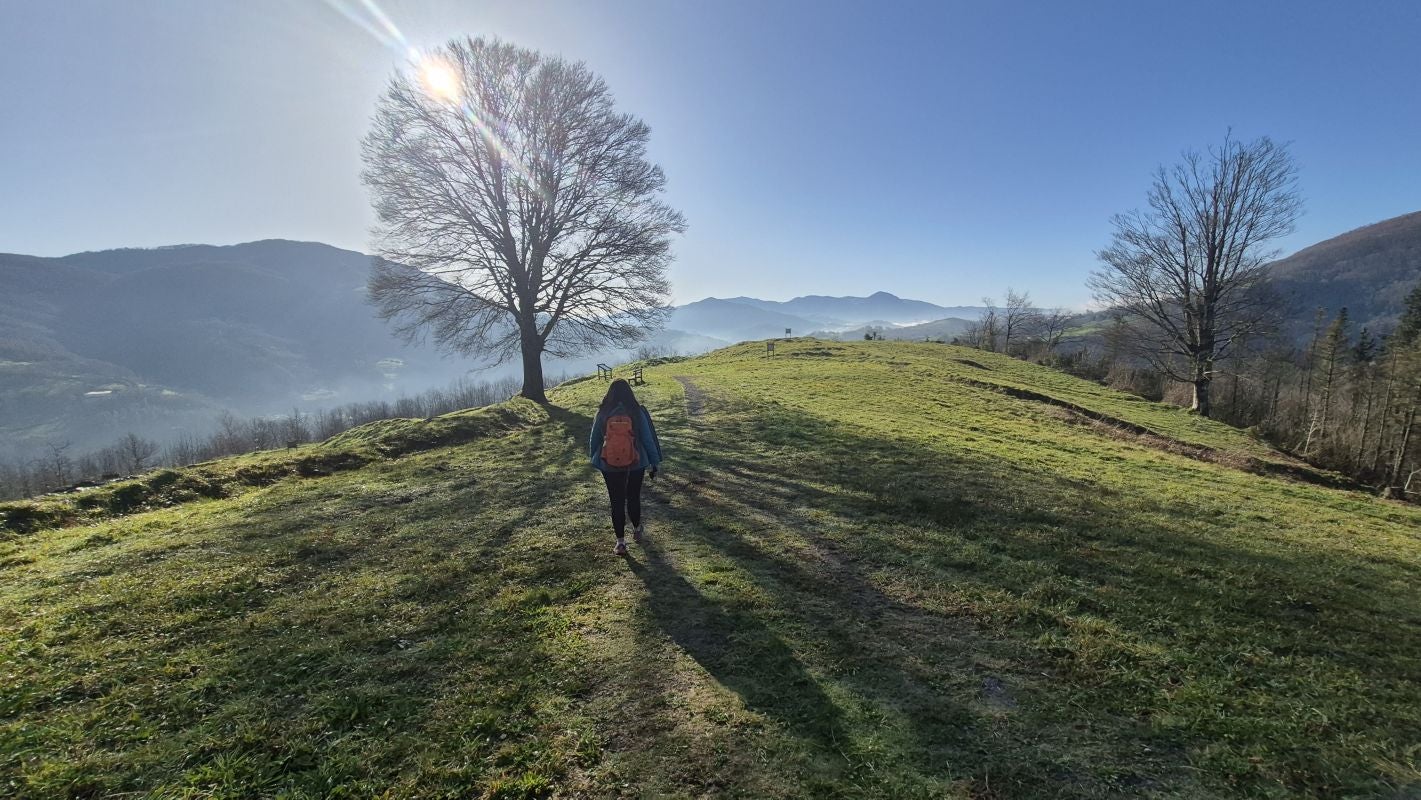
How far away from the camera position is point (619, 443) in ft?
25.1

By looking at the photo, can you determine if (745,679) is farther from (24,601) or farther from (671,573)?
(24,601)

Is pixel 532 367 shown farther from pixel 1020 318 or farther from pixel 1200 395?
pixel 1020 318

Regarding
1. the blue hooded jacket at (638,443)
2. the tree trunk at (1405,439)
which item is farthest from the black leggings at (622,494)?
the tree trunk at (1405,439)

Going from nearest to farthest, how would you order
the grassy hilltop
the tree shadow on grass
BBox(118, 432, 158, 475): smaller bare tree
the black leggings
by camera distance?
the grassy hilltop, the tree shadow on grass, the black leggings, BBox(118, 432, 158, 475): smaller bare tree

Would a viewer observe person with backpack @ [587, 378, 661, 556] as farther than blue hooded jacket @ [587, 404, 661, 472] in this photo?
No

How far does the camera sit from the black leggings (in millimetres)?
7762

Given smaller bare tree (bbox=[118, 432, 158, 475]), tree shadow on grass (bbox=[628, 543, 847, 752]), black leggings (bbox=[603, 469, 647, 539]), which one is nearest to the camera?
tree shadow on grass (bbox=[628, 543, 847, 752])

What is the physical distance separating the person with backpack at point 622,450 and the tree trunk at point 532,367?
14172 millimetres

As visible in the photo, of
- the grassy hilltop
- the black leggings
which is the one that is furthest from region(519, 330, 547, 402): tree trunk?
the black leggings

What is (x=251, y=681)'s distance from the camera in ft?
15.4

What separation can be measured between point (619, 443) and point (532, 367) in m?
16.3

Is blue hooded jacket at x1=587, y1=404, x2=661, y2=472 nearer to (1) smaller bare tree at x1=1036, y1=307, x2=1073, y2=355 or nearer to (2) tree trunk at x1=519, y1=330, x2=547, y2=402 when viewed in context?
(2) tree trunk at x1=519, y1=330, x2=547, y2=402

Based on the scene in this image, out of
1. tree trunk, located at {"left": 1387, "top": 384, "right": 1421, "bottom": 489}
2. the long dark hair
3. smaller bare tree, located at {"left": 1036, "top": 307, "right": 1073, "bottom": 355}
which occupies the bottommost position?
tree trunk, located at {"left": 1387, "top": 384, "right": 1421, "bottom": 489}

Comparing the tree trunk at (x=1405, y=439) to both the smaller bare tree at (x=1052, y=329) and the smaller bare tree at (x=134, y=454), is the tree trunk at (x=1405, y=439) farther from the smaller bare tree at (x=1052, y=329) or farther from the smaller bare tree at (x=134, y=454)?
the smaller bare tree at (x=134, y=454)
